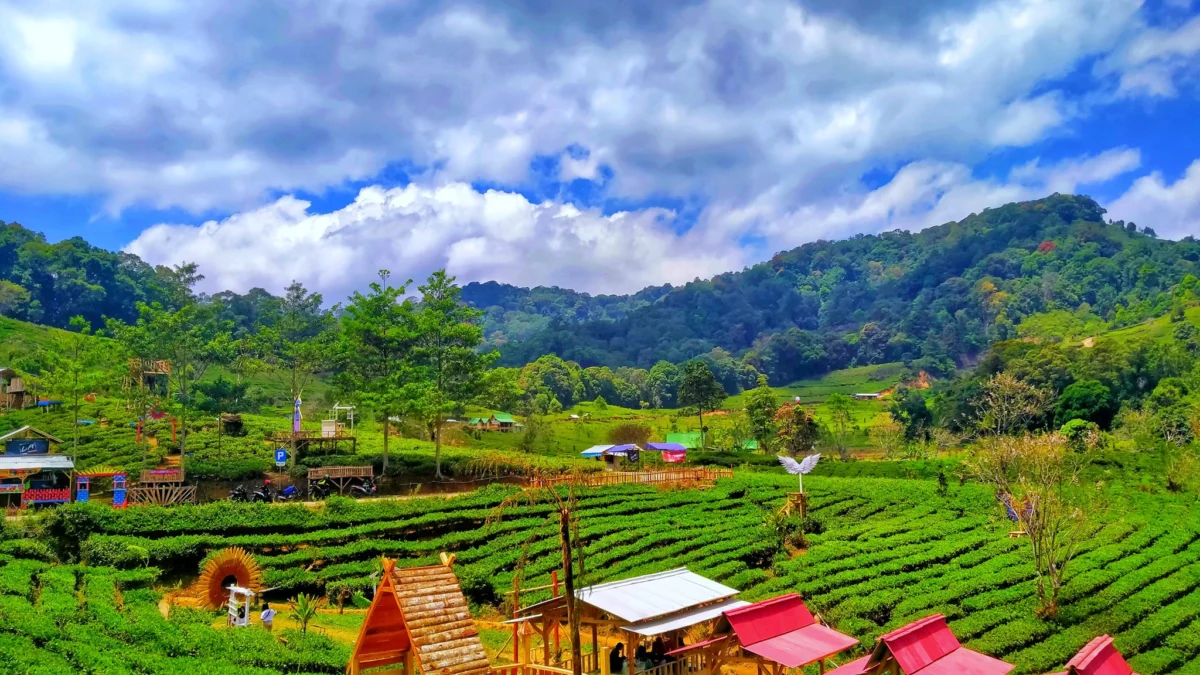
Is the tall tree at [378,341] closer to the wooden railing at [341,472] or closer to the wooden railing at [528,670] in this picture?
the wooden railing at [341,472]

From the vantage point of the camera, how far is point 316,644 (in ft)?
46.1

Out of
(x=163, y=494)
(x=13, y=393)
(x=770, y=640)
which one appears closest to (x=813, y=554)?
(x=770, y=640)

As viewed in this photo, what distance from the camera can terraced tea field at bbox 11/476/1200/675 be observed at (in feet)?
60.2

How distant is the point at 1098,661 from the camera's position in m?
10.6

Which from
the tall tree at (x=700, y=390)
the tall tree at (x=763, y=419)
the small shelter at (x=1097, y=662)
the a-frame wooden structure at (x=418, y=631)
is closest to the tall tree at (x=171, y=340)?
the a-frame wooden structure at (x=418, y=631)

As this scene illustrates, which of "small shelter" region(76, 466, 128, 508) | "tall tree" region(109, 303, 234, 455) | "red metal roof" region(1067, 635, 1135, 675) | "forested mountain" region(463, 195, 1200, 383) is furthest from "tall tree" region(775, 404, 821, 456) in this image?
"forested mountain" region(463, 195, 1200, 383)

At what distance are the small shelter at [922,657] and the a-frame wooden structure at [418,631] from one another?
17.9ft

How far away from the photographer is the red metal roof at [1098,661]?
401 inches

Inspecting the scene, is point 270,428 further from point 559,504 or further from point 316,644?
point 559,504

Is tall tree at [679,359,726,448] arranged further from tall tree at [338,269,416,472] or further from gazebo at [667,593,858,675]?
gazebo at [667,593,858,675]

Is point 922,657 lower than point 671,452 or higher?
lower

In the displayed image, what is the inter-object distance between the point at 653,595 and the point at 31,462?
79.3 feet

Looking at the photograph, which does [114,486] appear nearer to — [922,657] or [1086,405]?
[922,657]

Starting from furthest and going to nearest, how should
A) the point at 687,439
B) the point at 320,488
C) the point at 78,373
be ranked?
1. the point at 687,439
2. the point at 320,488
3. the point at 78,373
